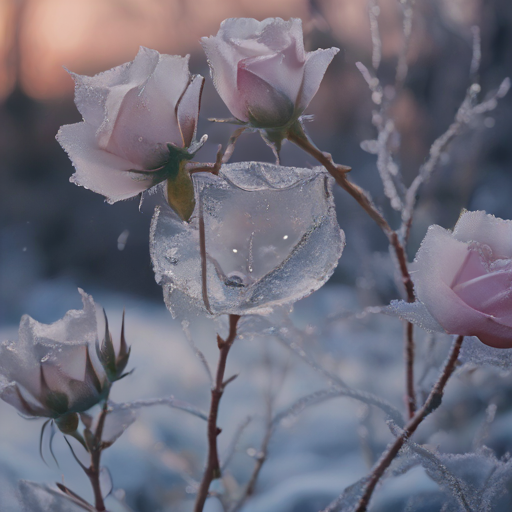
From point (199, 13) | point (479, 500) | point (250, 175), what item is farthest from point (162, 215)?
point (199, 13)

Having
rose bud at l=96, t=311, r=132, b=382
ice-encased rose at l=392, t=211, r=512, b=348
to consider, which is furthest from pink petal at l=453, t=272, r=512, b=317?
rose bud at l=96, t=311, r=132, b=382

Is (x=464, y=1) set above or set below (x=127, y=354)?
above

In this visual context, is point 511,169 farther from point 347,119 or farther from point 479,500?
point 479,500

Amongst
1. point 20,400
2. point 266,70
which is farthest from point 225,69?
point 20,400

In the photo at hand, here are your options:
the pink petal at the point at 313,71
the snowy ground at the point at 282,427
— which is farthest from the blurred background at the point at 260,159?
the pink petal at the point at 313,71

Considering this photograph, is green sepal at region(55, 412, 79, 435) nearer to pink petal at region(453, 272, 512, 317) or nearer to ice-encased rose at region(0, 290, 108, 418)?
ice-encased rose at region(0, 290, 108, 418)

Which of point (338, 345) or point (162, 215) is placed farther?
point (338, 345)
